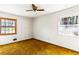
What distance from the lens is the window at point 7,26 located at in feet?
3.87

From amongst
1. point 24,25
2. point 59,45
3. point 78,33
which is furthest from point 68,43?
point 24,25

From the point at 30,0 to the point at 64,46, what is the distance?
3.86ft

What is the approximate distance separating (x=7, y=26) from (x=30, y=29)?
47cm

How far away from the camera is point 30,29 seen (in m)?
1.50

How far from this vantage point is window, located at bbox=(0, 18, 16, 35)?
1180mm

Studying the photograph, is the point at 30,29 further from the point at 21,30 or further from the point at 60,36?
the point at 60,36

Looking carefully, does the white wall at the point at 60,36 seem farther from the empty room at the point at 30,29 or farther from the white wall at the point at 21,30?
the white wall at the point at 21,30

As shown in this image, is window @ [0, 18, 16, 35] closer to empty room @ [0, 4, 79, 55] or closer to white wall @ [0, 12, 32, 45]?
empty room @ [0, 4, 79, 55]

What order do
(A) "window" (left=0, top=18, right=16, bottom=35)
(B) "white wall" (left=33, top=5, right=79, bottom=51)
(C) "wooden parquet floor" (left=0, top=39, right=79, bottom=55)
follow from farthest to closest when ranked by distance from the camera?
(B) "white wall" (left=33, top=5, right=79, bottom=51) → (C) "wooden parquet floor" (left=0, top=39, right=79, bottom=55) → (A) "window" (left=0, top=18, right=16, bottom=35)

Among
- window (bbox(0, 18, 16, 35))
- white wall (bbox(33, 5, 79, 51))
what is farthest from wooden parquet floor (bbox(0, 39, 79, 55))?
window (bbox(0, 18, 16, 35))

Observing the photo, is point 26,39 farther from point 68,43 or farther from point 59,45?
point 68,43

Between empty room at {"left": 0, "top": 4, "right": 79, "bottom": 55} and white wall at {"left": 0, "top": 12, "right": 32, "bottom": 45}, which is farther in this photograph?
white wall at {"left": 0, "top": 12, "right": 32, "bottom": 45}

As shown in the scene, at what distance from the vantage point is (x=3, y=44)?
1306 millimetres

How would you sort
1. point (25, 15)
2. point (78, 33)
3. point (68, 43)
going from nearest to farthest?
point (78, 33), point (68, 43), point (25, 15)
